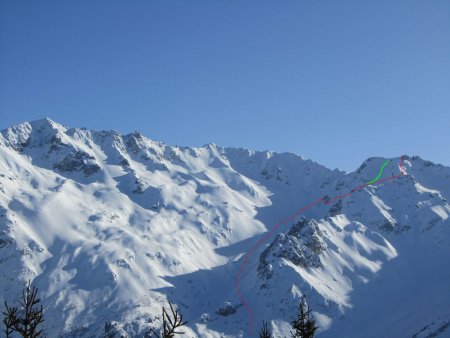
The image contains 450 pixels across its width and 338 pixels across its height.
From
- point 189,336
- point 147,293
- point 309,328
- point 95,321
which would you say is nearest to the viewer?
point 309,328

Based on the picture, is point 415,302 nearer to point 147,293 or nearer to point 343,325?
point 343,325

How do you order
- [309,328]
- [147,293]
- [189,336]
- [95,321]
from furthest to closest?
[147,293]
[95,321]
[189,336]
[309,328]

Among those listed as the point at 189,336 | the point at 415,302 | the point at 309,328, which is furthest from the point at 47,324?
the point at 309,328

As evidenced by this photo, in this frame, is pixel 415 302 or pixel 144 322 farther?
pixel 415 302

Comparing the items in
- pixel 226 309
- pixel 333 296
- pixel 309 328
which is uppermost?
pixel 226 309

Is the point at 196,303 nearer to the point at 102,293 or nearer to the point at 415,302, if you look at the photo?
the point at 102,293

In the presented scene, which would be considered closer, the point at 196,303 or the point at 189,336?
the point at 189,336

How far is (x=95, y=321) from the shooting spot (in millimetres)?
180125

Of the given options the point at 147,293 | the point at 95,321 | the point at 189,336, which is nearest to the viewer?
the point at 189,336

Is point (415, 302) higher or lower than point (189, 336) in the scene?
lower

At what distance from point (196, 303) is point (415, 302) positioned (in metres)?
84.9

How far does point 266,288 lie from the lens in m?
197

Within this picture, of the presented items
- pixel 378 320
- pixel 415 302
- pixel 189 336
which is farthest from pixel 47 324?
pixel 415 302

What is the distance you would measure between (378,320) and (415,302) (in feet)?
70.2
